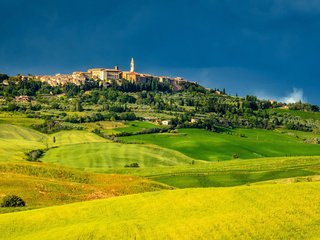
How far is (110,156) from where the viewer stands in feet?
420

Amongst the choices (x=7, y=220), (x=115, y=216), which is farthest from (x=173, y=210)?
(x=7, y=220)

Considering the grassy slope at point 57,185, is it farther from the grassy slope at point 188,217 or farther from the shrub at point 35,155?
the shrub at point 35,155

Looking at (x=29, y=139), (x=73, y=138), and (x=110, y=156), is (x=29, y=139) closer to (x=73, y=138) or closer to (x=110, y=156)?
(x=73, y=138)

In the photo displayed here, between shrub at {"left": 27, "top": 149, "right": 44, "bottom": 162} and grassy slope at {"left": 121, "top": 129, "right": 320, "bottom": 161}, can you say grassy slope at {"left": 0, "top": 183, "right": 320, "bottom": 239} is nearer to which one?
shrub at {"left": 27, "top": 149, "right": 44, "bottom": 162}


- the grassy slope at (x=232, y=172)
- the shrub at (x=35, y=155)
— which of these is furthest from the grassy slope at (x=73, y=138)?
the grassy slope at (x=232, y=172)

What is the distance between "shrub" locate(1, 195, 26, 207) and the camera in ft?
178

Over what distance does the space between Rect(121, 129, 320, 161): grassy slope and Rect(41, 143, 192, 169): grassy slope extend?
44.0 ft

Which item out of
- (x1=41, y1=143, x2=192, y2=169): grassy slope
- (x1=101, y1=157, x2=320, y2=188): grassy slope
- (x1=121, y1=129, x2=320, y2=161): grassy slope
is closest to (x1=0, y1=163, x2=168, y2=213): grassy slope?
(x1=101, y1=157, x2=320, y2=188): grassy slope

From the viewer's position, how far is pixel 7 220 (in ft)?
135

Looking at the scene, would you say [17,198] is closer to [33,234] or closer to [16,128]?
[33,234]

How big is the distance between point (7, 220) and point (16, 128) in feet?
444

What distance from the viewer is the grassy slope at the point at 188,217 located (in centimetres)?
3241

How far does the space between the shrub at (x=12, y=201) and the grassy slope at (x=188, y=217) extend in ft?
35.9

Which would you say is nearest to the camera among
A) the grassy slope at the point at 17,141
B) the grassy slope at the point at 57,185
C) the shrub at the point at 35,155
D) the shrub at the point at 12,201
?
the shrub at the point at 12,201
